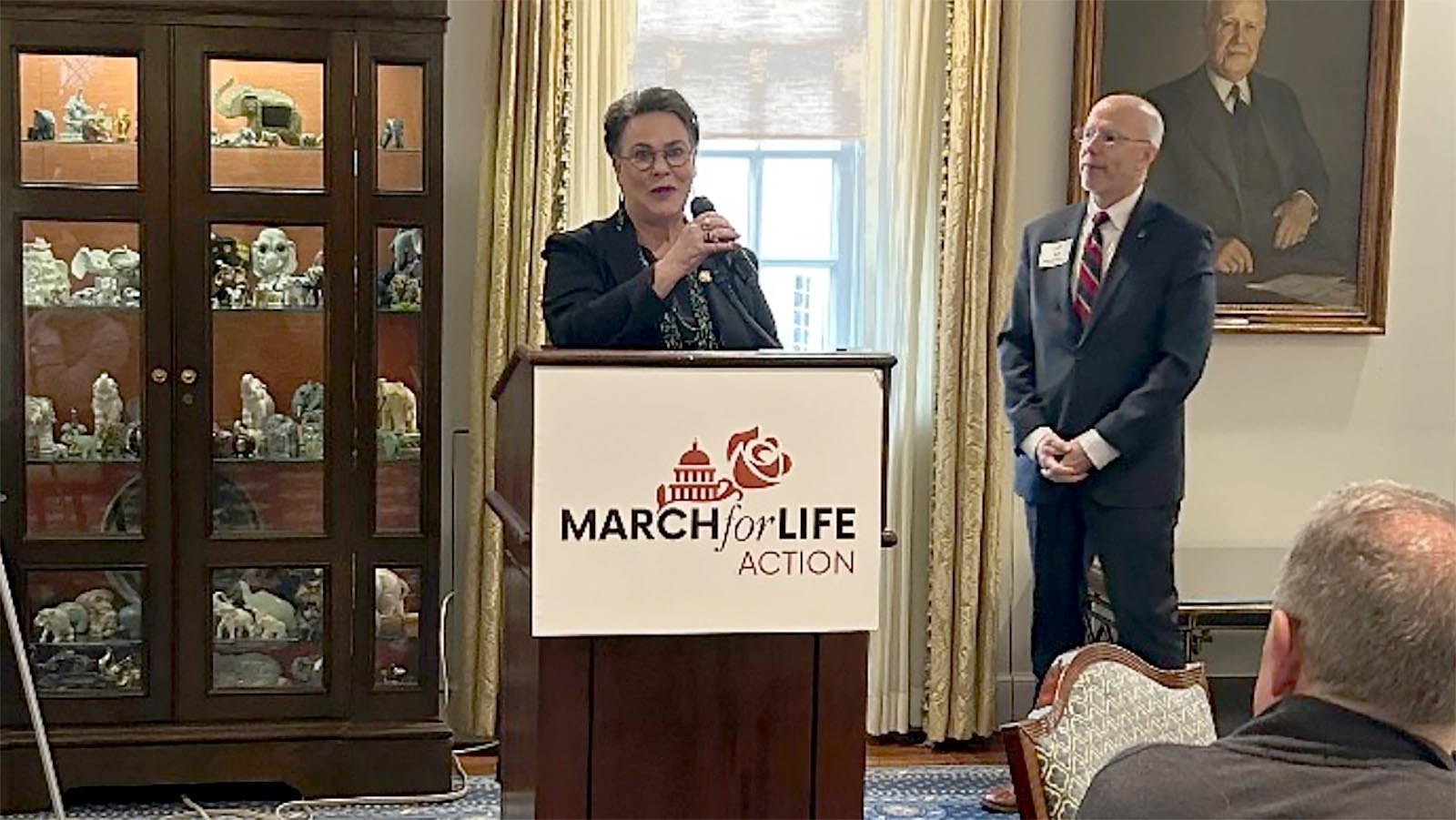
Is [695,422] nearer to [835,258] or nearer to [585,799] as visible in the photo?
[585,799]

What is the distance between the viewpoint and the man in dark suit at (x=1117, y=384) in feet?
13.4

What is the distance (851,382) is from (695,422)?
26 cm

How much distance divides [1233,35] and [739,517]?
9.38 ft

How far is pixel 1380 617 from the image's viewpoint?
5.12 ft

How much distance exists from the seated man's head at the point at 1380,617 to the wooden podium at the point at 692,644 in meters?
1.19

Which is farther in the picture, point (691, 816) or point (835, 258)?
point (835, 258)

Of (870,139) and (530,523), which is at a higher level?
(870,139)

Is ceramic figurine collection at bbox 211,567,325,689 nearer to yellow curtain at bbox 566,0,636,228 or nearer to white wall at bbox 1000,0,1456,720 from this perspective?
yellow curtain at bbox 566,0,636,228

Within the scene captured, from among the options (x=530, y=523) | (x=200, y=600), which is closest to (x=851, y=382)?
(x=530, y=523)

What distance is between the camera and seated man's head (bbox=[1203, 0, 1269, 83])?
4.88m

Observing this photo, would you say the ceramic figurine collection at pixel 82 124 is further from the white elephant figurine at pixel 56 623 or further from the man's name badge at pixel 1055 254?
the man's name badge at pixel 1055 254

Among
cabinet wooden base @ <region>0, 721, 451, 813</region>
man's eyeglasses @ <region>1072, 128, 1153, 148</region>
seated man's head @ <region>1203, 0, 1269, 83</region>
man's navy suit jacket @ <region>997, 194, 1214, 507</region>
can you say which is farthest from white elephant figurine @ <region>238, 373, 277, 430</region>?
seated man's head @ <region>1203, 0, 1269, 83</region>

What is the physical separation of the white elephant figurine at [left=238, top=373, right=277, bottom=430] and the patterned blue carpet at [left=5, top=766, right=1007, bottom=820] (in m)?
0.91

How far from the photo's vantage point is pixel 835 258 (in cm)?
494
